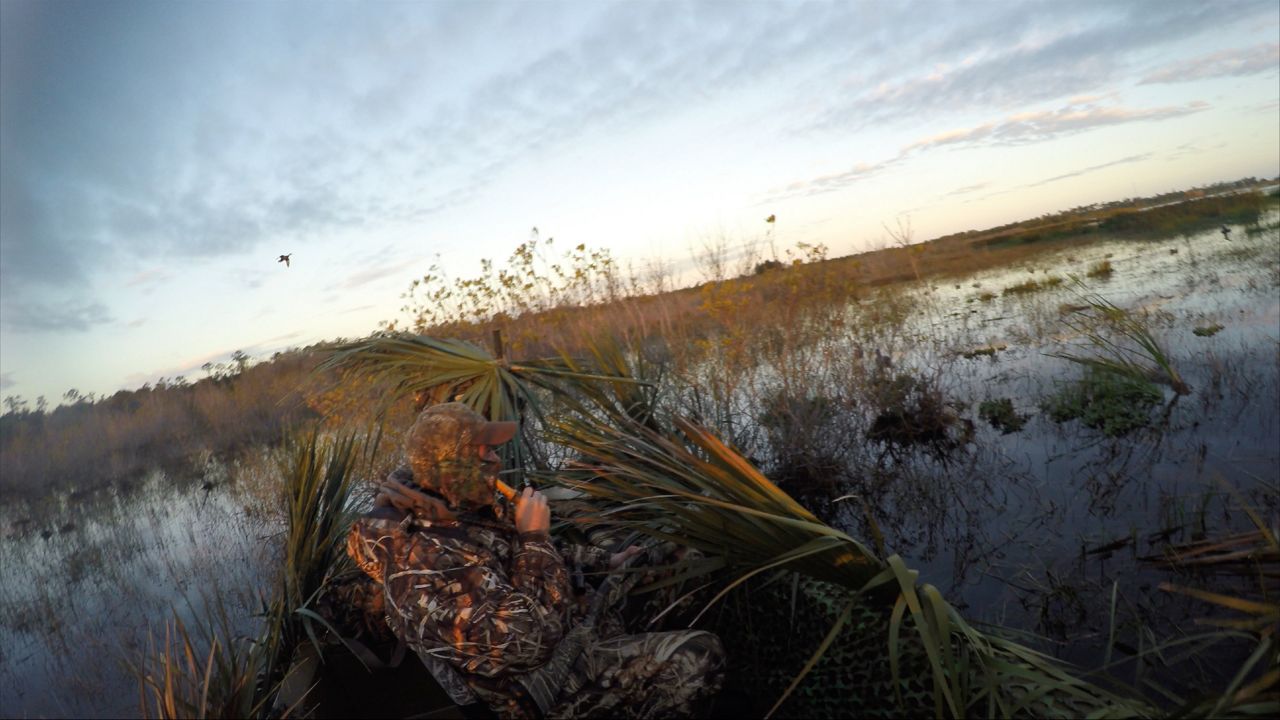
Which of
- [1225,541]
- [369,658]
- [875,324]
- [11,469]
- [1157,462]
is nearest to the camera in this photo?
[1225,541]

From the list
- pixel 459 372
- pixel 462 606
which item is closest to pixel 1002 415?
pixel 459 372

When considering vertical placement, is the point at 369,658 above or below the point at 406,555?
below

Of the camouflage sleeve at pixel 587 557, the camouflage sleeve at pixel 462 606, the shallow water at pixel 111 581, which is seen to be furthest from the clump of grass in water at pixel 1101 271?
the camouflage sleeve at pixel 462 606

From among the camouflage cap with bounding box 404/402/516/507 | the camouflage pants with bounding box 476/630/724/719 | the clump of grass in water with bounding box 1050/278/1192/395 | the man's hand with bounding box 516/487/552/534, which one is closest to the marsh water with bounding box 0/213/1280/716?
the clump of grass in water with bounding box 1050/278/1192/395

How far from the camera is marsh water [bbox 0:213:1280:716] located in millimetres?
4891

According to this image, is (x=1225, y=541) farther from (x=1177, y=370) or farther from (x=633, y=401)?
(x=1177, y=370)

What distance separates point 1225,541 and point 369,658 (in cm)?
322

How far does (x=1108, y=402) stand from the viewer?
7828 millimetres

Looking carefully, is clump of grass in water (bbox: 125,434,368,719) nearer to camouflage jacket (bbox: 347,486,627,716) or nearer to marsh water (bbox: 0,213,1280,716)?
marsh water (bbox: 0,213,1280,716)

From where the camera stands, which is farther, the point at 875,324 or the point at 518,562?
the point at 875,324

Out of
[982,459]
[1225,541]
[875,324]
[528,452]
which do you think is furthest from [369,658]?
[875,324]

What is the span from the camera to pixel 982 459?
24.7ft

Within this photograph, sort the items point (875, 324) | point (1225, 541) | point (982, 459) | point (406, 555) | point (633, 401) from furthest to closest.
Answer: point (875, 324) → point (982, 459) → point (633, 401) → point (406, 555) → point (1225, 541)

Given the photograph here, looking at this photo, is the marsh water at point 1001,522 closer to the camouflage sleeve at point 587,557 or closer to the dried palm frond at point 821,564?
the dried palm frond at point 821,564
